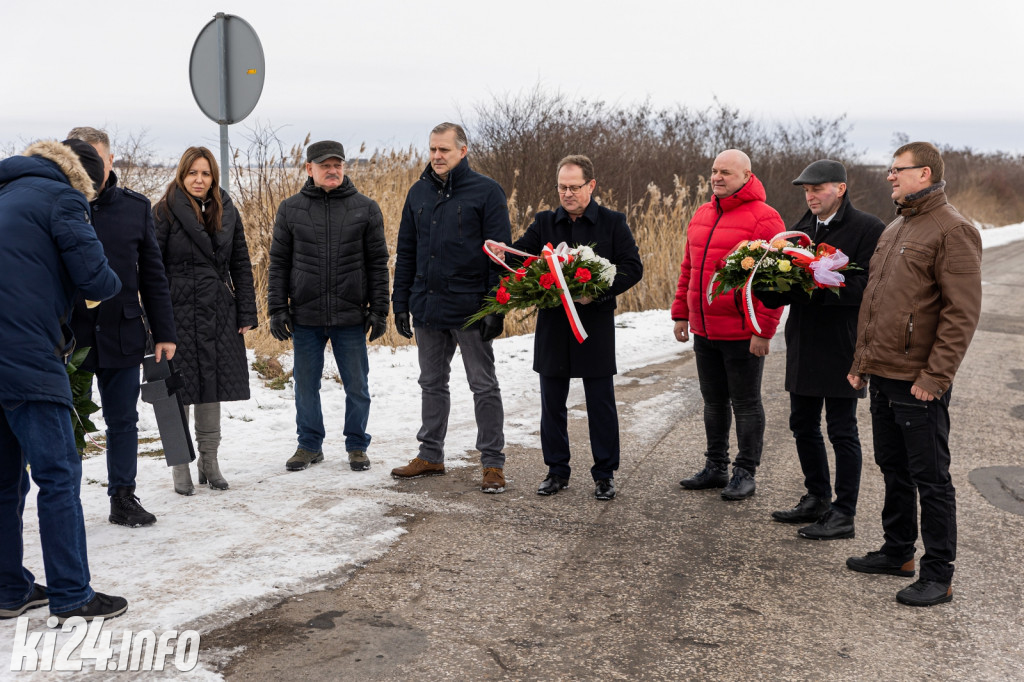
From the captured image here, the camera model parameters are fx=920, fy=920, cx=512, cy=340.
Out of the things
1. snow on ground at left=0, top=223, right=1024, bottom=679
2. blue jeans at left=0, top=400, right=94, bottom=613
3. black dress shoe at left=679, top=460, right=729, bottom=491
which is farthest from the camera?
black dress shoe at left=679, top=460, right=729, bottom=491

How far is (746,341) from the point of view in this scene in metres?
5.86

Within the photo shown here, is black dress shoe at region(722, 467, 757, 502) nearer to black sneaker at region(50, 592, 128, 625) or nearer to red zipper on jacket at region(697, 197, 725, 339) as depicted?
red zipper on jacket at region(697, 197, 725, 339)

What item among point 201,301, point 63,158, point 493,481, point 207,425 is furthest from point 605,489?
point 63,158

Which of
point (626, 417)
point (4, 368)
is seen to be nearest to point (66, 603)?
point (4, 368)

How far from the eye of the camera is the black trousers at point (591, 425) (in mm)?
5945

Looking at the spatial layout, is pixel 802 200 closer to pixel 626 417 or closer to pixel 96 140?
pixel 626 417

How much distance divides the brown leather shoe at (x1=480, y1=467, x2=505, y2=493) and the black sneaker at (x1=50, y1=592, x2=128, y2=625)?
8.07 ft

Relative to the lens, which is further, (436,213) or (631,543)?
(436,213)

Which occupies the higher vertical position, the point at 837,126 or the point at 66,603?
the point at 837,126

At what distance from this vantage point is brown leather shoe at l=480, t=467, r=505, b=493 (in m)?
5.96

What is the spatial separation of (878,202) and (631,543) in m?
23.7

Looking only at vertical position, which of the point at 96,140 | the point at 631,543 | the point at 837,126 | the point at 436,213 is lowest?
the point at 631,543

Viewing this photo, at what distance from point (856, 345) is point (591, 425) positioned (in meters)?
1.83

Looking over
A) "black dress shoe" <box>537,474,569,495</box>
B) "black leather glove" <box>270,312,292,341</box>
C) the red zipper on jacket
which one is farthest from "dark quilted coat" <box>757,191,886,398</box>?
"black leather glove" <box>270,312,292,341</box>
